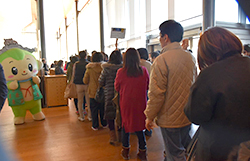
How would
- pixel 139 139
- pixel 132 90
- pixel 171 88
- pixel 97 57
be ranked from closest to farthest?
pixel 171 88 < pixel 132 90 < pixel 139 139 < pixel 97 57

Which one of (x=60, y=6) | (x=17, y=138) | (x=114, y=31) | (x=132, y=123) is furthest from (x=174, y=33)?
(x=60, y=6)

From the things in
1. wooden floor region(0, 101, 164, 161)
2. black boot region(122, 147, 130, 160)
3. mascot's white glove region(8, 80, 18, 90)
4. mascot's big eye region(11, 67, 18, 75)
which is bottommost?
wooden floor region(0, 101, 164, 161)

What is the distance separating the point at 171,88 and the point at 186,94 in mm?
137

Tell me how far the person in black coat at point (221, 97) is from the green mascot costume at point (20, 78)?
3.78 m

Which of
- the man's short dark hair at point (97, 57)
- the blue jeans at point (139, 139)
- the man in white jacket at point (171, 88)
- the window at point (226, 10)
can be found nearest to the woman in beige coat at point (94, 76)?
the man's short dark hair at point (97, 57)

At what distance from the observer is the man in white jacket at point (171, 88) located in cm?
155

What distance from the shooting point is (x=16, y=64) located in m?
3.86

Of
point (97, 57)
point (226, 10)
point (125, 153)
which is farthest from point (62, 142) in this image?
point (226, 10)

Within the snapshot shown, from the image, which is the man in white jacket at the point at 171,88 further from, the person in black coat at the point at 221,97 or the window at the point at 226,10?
the window at the point at 226,10

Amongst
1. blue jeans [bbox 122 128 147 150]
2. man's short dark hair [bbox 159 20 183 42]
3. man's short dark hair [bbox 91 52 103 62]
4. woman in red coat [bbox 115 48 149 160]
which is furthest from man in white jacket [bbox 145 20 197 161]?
man's short dark hair [bbox 91 52 103 62]

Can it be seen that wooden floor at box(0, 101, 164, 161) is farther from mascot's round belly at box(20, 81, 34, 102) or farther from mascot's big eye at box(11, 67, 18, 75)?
mascot's big eye at box(11, 67, 18, 75)

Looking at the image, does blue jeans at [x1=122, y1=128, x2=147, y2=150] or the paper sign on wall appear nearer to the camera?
blue jeans at [x1=122, y1=128, x2=147, y2=150]

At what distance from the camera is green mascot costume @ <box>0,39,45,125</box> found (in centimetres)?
382

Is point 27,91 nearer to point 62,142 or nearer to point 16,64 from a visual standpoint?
point 16,64
